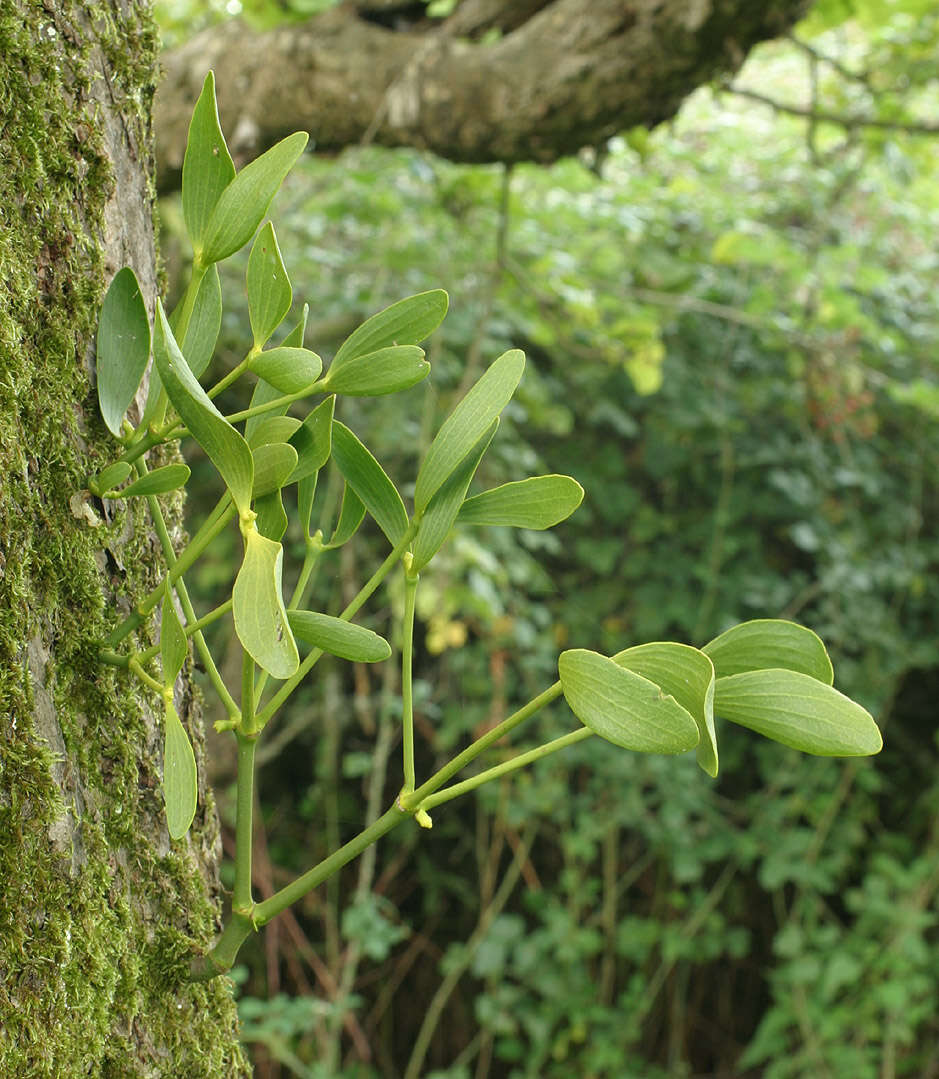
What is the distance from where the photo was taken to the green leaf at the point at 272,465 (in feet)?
0.90

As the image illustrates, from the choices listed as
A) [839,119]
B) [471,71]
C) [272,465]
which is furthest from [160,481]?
[839,119]

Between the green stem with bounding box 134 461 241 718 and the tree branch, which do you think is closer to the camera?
the green stem with bounding box 134 461 241 718

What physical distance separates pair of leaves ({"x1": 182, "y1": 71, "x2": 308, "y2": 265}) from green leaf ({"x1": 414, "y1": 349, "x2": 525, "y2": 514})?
7cm

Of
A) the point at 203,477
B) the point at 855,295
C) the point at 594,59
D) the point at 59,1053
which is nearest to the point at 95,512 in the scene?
the point at 59,1053

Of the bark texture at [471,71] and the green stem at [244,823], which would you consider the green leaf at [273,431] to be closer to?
the green stem at [244,823]

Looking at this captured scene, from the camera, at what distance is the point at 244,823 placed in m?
0.30

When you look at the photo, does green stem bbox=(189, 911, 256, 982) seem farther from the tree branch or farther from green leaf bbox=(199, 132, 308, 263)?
the tree branch

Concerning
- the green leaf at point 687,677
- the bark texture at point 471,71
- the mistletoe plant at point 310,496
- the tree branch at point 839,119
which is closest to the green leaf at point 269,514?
the mistletoe plant at point 310,496

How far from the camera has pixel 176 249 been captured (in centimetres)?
163

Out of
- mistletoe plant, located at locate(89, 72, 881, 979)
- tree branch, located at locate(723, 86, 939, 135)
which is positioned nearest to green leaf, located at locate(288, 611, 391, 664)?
mistletoe plant, located at locate(89, 72, 881, 979)

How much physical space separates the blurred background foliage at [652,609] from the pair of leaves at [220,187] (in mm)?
1416

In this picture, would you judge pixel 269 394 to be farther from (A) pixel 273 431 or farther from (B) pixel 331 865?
(B) pixel 331 865

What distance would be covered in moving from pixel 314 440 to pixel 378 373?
0.08 ft

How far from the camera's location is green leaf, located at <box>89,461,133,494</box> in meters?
0.30
